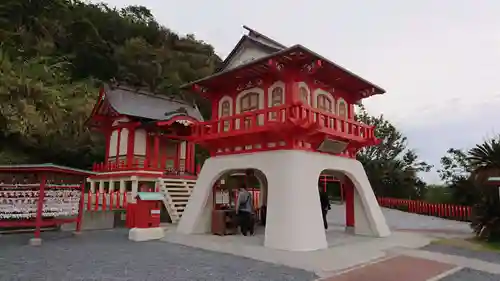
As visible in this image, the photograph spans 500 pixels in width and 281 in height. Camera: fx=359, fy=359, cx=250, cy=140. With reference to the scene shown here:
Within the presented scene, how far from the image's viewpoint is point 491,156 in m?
13.4

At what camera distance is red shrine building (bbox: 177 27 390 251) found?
9.36 meters

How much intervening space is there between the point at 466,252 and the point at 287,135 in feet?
18.6

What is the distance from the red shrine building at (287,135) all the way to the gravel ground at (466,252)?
187 centimetres

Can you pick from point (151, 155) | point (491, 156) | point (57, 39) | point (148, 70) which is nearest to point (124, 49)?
point (148, 70)

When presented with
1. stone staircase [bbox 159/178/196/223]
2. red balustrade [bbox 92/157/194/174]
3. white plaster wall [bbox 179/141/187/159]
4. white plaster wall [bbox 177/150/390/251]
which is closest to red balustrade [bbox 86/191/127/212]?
stone staircase [bbox 159/178/196/223]

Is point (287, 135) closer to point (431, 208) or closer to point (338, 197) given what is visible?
point (431, 208)

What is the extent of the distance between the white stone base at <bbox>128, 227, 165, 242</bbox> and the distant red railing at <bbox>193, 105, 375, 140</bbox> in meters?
3.29

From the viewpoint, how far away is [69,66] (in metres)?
A: 26.2

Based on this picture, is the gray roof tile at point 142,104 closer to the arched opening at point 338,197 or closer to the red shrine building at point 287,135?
the red shrine building at point 287,135

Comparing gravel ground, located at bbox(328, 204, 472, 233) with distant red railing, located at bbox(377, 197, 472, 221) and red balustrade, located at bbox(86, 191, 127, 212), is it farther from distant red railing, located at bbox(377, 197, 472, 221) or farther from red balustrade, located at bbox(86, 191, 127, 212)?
red balustrade, located at bbox(86, 191, 127, 212)

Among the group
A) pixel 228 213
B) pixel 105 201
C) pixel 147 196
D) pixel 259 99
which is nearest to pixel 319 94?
pixel 259 99

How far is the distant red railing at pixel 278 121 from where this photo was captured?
9.59 meters

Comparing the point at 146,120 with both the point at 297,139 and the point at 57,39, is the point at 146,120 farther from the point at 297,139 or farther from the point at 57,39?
the point at 57,39

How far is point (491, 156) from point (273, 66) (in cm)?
947
